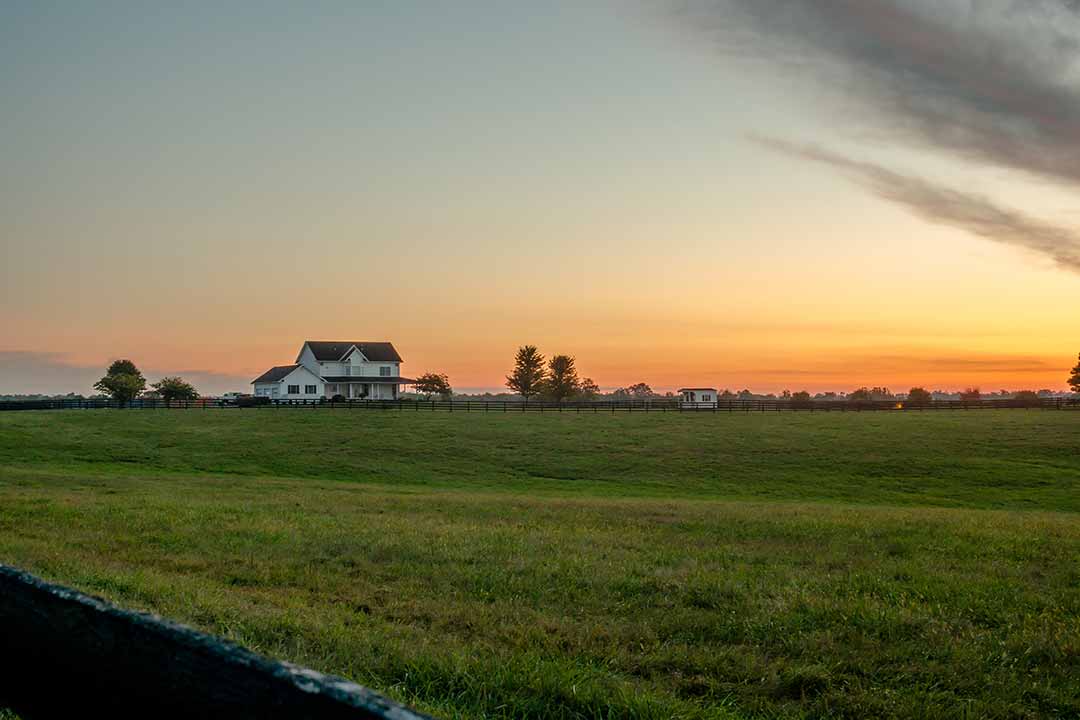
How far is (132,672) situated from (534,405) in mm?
78335

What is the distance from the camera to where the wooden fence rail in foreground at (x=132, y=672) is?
1.37 meters

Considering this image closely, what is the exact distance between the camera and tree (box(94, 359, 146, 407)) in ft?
344

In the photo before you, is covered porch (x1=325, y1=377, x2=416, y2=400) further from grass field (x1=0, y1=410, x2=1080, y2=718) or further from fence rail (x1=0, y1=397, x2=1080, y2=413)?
grass field (x1=0, y1=410, x2=1080, y2=718)

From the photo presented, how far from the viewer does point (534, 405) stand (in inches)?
3147

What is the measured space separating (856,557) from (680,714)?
8.20 meters

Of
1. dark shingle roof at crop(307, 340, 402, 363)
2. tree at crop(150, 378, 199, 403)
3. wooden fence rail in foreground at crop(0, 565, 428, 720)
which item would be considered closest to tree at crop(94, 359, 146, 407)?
tree at crop(150, 378, 199, 403)

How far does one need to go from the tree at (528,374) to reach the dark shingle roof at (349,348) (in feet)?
75.4

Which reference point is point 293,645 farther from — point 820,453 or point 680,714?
point 820,453

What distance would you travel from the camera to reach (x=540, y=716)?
613 cm

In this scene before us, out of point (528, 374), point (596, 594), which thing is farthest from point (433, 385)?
point (596, 594)

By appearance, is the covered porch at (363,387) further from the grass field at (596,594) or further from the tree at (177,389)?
the grass field at (596,594)

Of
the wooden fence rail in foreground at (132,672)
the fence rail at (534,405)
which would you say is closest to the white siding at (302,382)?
the fence rail at (534,405)

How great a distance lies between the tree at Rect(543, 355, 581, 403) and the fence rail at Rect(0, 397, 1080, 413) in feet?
125

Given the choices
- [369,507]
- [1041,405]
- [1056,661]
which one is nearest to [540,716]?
[1056,661]
